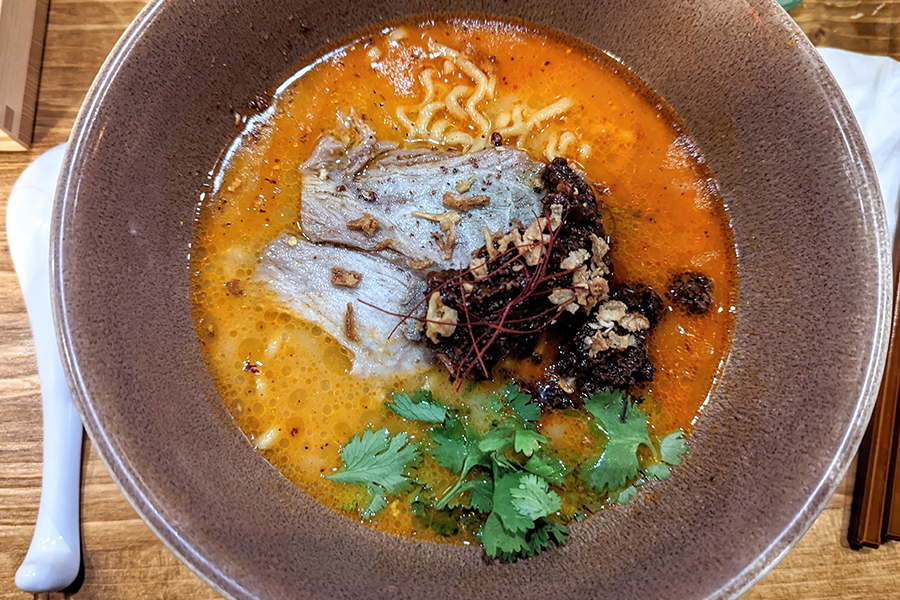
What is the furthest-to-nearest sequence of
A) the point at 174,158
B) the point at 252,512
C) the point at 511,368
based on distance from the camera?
the point at 511,368 → the point at 174,158 → the point at 252,512

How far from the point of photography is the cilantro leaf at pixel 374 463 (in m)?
1.99

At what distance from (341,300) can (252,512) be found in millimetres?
875

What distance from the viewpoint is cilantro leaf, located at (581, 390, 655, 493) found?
6.64ft

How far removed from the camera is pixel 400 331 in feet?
7.16

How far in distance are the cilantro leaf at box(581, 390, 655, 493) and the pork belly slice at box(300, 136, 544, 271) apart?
2.66 ft

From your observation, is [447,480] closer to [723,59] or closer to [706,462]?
[706,462]

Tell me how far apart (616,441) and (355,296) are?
1.23 meters

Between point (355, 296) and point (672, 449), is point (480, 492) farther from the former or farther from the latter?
point (355, 296)

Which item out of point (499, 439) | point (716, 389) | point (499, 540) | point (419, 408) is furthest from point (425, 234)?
point (716, 389)

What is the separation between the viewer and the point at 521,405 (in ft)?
6.73

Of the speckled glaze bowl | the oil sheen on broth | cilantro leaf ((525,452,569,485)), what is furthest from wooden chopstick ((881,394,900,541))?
cilantro leaf ((525,452,569,485))

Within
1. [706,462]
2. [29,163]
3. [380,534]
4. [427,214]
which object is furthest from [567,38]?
[29,163]

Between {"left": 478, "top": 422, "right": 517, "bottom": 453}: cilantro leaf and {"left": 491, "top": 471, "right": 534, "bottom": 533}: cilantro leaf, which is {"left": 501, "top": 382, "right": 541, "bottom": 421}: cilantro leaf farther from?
{"left": 491, "top": 471, "right": 534, "bottom": 533}: cilantro leaf

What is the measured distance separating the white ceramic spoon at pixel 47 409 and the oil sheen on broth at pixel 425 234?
60 centimetres
